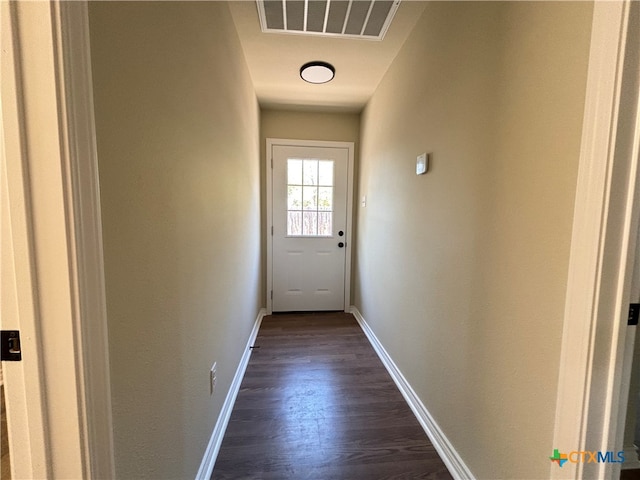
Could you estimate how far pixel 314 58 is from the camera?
2.12 m

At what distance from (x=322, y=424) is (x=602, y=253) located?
1526 millimetres

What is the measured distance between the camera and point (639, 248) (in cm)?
74

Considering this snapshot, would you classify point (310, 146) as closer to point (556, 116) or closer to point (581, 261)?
point (556, 116)

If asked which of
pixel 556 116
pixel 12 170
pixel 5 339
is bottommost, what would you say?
pixel 5 339

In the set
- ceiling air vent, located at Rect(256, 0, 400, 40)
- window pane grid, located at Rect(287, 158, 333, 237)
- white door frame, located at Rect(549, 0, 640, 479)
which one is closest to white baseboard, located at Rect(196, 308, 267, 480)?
white door frame, located at Rect(549, 0, 640, 479)

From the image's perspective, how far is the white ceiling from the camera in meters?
1.73

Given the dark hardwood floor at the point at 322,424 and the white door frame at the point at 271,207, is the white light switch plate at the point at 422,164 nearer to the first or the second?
the dark hardwood floor at the point at 322,424

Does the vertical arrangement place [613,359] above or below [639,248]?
below

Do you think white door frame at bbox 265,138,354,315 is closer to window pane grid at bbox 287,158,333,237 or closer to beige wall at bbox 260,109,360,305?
beige wall at bbox 260,109,360,305

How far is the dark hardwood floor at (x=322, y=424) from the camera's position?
132cm

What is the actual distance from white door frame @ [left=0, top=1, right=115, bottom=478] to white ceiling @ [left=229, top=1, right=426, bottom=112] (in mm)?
1503

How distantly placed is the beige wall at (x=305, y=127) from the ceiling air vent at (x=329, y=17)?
53.4 inches

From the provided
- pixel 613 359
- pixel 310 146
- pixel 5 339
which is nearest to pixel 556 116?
pixel 613 359

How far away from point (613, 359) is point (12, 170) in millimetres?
1455
